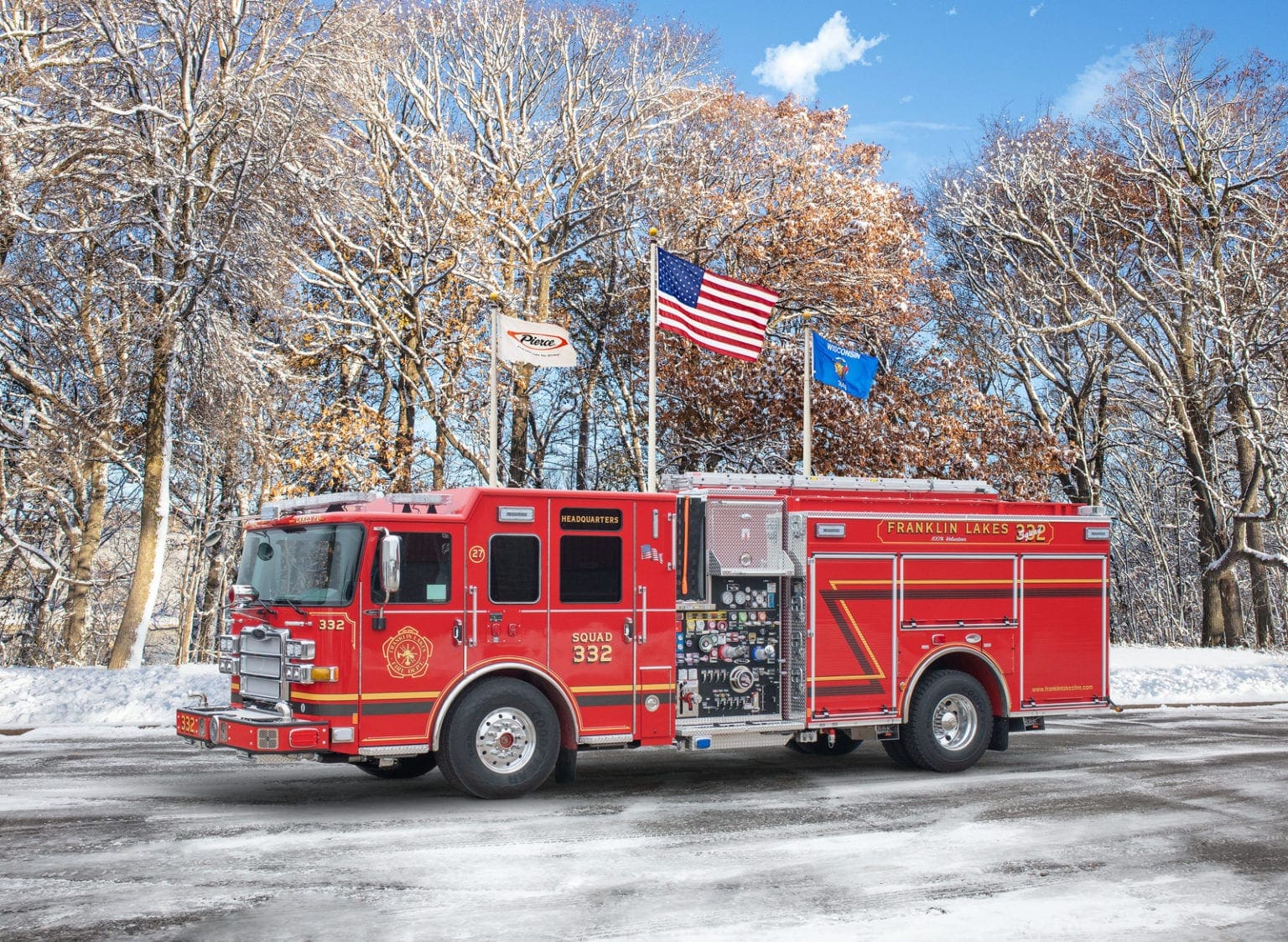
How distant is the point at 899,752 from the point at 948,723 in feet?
1.92

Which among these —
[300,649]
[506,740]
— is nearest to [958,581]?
[506,740]

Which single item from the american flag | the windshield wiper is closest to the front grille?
the windshield wiper

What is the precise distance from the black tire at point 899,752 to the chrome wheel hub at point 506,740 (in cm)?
408

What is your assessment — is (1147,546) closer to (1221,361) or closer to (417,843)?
(1221,361)

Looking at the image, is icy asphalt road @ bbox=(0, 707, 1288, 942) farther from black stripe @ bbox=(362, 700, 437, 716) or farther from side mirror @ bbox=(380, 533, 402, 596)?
side mirror @ bbox=(380, 533, 402, 596)

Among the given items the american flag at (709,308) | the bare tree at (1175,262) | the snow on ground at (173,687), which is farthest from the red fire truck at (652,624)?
the bare tree at (1175,262)

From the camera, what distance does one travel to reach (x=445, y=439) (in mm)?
27469

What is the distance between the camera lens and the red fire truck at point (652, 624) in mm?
10016

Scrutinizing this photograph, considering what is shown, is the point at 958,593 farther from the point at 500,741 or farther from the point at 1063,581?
the point at 500,741

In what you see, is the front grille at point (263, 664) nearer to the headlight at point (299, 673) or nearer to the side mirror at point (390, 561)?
the headlight at point (299, 673)

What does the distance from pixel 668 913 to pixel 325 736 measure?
12.3 ft

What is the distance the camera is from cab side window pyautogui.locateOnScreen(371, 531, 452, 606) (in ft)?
32.7

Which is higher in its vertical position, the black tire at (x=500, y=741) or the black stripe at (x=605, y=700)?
the black stripe at (x=605, y=700)

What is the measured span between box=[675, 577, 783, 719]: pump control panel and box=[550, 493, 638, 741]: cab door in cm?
50
